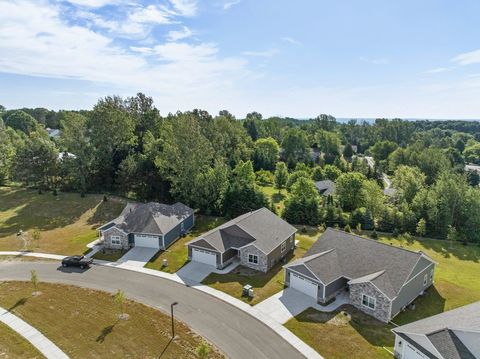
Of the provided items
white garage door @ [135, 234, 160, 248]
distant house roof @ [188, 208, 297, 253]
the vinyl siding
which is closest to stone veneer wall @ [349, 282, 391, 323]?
the vinyl siding

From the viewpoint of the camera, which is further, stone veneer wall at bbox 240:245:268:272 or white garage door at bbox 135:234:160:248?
white garage door at bbox 135:234:160:248

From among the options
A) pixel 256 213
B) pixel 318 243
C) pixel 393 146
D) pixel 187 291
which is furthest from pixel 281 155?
pixel 187 291

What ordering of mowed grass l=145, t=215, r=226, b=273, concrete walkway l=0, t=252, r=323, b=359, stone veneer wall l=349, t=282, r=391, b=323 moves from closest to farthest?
concrete walkway l=0, t=252, r=323, b=359 → stone veneer wall l=349, t=282, r=391, b=323 → mowed grass l=145, t=215, r=226, b=273

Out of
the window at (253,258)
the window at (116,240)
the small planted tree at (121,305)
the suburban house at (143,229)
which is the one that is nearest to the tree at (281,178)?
the suburban house at (143,229)

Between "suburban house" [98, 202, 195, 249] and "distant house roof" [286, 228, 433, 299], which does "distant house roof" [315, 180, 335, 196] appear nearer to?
"distant house roof" [286, 228, 433, 299]

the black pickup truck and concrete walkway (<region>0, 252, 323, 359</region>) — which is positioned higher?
the black pickup truck

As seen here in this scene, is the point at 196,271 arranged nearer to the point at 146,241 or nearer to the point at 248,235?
the point at 248,235

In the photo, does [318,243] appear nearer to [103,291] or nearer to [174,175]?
[103,291]
